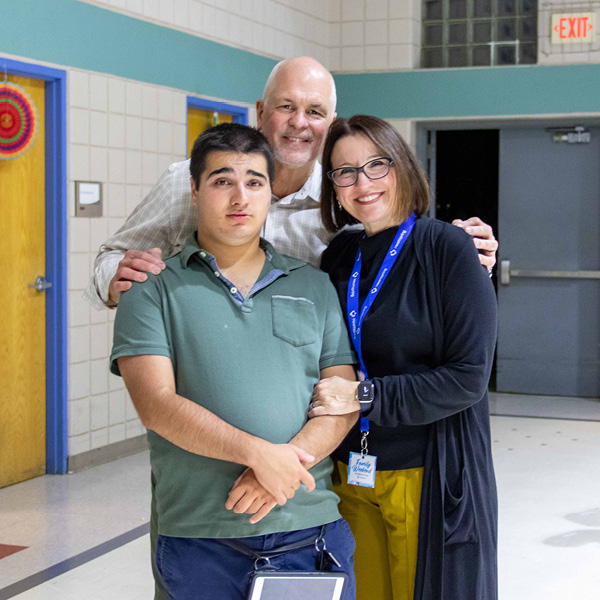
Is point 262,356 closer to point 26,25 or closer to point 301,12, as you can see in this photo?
point 26,25

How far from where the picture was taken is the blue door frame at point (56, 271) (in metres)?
4.70

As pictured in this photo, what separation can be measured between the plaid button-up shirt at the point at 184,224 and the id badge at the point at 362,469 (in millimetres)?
518

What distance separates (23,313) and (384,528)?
125 inches

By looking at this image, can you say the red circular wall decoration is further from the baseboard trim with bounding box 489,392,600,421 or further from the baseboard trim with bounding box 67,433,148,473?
the baseboard trim with bounding box 489,392,600,421

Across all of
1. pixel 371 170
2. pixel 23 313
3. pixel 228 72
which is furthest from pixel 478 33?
pixel 371 170

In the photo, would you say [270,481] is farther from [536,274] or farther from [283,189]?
[536,274]

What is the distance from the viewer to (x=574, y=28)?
21.8 ft

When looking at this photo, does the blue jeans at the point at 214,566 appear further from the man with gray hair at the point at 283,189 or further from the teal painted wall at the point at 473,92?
the teal painted wall at the point at 473,92

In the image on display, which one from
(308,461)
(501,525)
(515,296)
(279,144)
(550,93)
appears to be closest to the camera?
(308,461)

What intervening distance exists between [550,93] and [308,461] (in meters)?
5.72

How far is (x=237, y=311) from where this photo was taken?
5.71 feet

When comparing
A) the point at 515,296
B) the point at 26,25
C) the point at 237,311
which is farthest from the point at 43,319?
the point at 515,296

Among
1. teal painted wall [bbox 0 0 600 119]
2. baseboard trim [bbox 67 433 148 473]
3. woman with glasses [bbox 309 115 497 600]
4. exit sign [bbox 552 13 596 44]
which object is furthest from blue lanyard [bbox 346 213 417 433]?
exit sign [bbox 552 13 596 44]

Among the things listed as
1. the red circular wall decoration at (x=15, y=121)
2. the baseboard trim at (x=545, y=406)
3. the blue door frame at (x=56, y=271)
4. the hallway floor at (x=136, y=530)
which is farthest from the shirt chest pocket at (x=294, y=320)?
the baseboard trim at (x=545, y=406)
